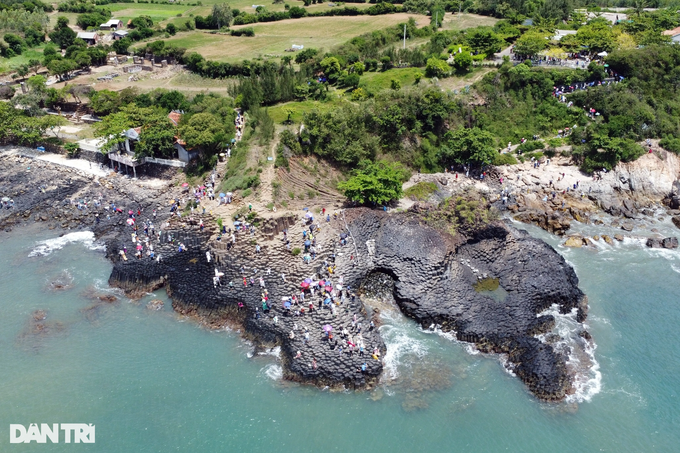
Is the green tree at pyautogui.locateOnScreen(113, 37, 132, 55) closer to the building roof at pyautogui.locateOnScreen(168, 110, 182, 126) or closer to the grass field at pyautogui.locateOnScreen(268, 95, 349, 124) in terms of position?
the building roof at pyautogui.locateOnScreen(168, 110, 182, 126)

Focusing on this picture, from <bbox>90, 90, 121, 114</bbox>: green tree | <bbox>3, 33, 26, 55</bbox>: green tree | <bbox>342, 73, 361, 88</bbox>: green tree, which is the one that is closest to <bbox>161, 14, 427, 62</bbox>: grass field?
<bbox>342, 73, 361, 88</bbox>: green tree

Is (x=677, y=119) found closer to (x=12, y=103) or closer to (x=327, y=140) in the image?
(x=327, y=140)

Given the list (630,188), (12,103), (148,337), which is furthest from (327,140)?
(12,103)

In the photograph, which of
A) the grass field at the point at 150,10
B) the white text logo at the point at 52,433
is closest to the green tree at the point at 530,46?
the white text logo at the point at 52,433

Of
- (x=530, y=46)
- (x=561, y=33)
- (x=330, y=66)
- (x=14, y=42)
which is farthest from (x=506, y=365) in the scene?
(x=14, y=42)

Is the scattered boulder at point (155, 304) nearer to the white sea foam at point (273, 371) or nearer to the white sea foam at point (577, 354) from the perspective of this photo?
the white sea foam at point (273, 371)

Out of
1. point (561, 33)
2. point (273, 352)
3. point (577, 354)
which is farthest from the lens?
point (561, 33)

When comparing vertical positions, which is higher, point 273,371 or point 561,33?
point 561,33

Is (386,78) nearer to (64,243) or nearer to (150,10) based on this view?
(64,243)
